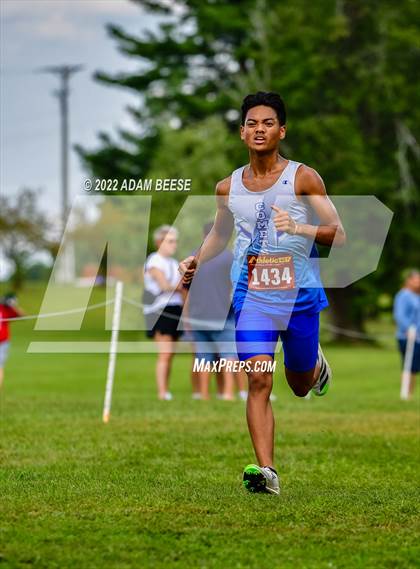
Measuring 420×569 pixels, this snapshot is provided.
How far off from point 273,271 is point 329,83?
3845cm

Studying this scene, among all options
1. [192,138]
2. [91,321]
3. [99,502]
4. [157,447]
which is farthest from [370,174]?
[99,502]

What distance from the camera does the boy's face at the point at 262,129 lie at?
7.50 meters

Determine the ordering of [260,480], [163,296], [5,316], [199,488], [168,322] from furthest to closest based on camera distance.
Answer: [5,316]
[168,322]
[163,296]
[199,488]
[260,480]

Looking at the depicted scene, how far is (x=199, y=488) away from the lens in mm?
7668

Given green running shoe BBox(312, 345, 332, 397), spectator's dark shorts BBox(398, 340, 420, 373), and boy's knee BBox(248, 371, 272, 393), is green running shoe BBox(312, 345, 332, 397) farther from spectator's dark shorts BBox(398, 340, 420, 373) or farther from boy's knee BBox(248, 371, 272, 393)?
spectator's dark shorts BBox(398, 340, 420, 373)

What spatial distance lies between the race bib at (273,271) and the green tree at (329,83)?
34207 mm

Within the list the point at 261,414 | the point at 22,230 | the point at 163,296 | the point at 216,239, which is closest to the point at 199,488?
the point at 261,414

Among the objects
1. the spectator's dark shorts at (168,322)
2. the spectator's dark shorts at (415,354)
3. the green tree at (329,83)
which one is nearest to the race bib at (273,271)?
the spectator's dark shorts at (168,322)

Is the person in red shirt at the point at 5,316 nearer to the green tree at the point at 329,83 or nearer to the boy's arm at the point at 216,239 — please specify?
the boy's arm at the point at 216,239

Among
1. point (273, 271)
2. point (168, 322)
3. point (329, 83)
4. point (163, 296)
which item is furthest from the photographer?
point (329, 83)

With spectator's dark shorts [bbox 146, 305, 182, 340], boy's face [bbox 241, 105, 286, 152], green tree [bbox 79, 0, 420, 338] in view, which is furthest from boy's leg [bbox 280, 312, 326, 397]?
green tree [bbox 79, 0, 420, 338]

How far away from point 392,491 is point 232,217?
7.13 feet

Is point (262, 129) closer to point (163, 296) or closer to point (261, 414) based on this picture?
point (261, 414)

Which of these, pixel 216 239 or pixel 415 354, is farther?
pixel 415 354
